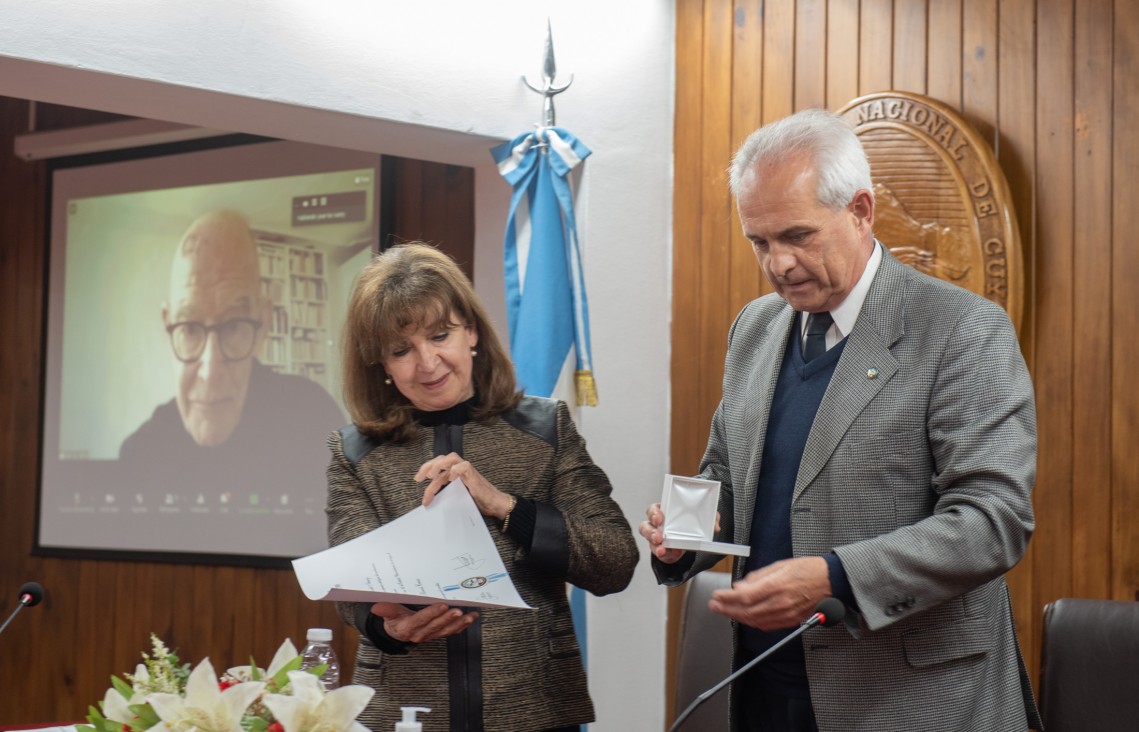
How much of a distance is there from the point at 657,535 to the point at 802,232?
49cm

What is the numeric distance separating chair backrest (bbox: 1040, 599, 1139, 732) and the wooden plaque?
3.35 ft

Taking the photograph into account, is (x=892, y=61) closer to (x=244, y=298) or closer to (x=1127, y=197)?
(x=1127, y=197)

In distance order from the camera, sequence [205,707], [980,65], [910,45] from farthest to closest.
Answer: [910,45] → [980,65] → [205,707]

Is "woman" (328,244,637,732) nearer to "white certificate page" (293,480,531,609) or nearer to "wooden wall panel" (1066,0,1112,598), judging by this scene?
"white certificate page" (293,480,531,609)

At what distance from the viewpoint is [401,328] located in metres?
2.11

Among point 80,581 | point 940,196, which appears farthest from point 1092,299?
point 80,581

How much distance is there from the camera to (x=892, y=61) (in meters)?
3.16

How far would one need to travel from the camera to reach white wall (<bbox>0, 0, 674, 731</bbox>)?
301 centimetres

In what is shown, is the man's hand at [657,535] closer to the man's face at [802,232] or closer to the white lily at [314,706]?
the man's face at [802,232]

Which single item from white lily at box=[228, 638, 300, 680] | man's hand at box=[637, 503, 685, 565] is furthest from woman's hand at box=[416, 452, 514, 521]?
white lily at box=[228, 638, 300, 680]

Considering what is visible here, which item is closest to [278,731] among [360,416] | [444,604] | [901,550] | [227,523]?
[444,604]

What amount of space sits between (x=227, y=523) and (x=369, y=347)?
2718 mm

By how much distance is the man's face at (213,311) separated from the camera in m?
4.65

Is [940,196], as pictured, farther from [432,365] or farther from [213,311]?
[213,311]
